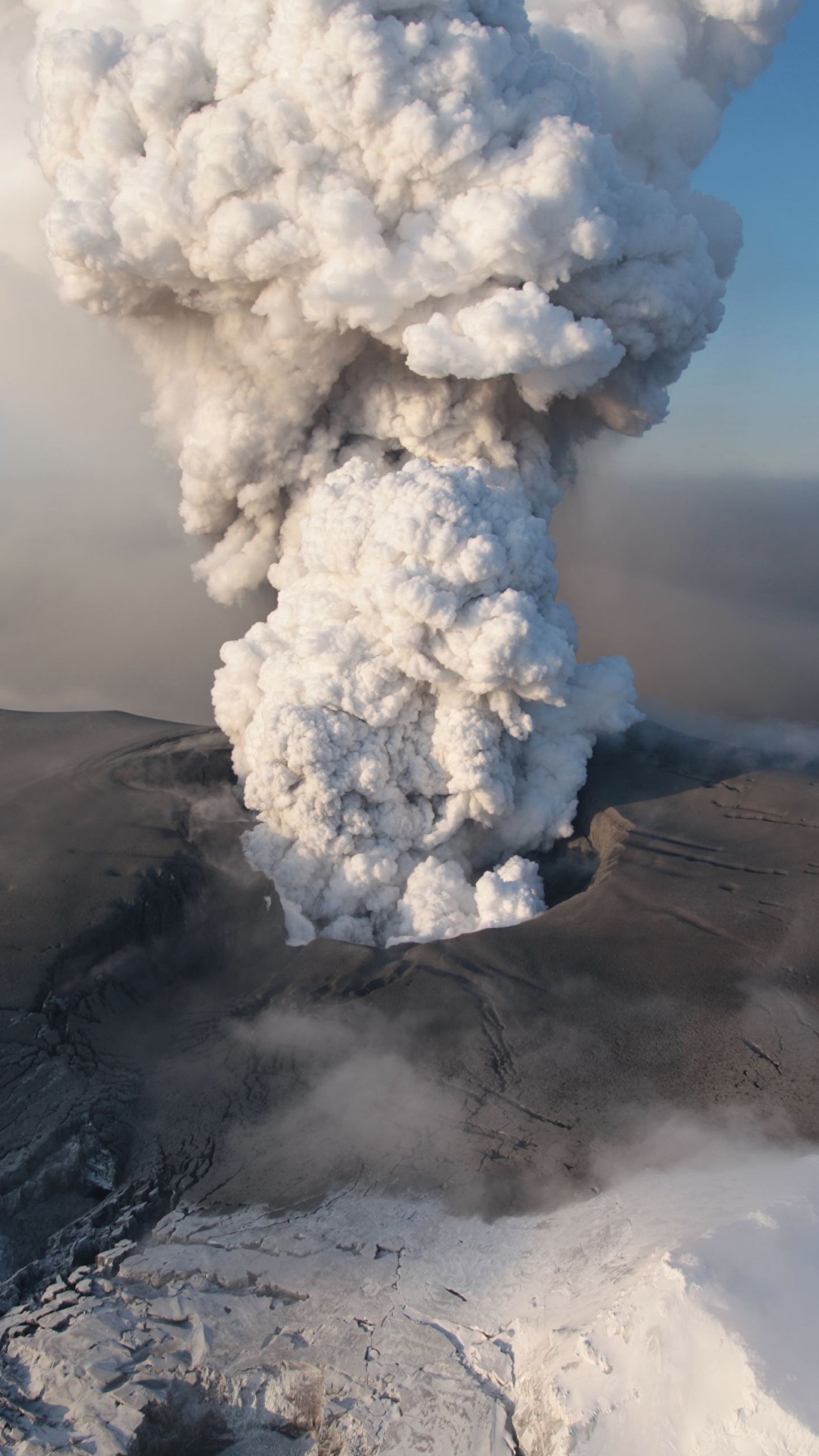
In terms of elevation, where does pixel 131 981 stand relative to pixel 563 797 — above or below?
below

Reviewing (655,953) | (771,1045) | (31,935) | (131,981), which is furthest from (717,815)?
(31,935)

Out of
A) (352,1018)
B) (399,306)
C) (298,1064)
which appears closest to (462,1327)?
(298,1064)

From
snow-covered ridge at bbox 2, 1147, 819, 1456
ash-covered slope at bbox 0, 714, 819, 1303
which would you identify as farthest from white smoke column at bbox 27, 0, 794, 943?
snow-covered ridge at bbox 2, 1147, 819, 1456

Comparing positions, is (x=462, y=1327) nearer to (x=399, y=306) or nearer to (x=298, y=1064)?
(x=298, y=1064)

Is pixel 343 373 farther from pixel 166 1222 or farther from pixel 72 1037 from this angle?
pixel 166 1222

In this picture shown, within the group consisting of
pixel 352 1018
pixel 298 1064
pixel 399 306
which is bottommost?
pixel 298 1064

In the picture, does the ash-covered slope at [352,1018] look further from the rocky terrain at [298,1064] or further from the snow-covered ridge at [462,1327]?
the snow-covered ridge at [462,1327]

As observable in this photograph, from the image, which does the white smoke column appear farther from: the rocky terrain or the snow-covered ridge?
the snow-covered ridge
